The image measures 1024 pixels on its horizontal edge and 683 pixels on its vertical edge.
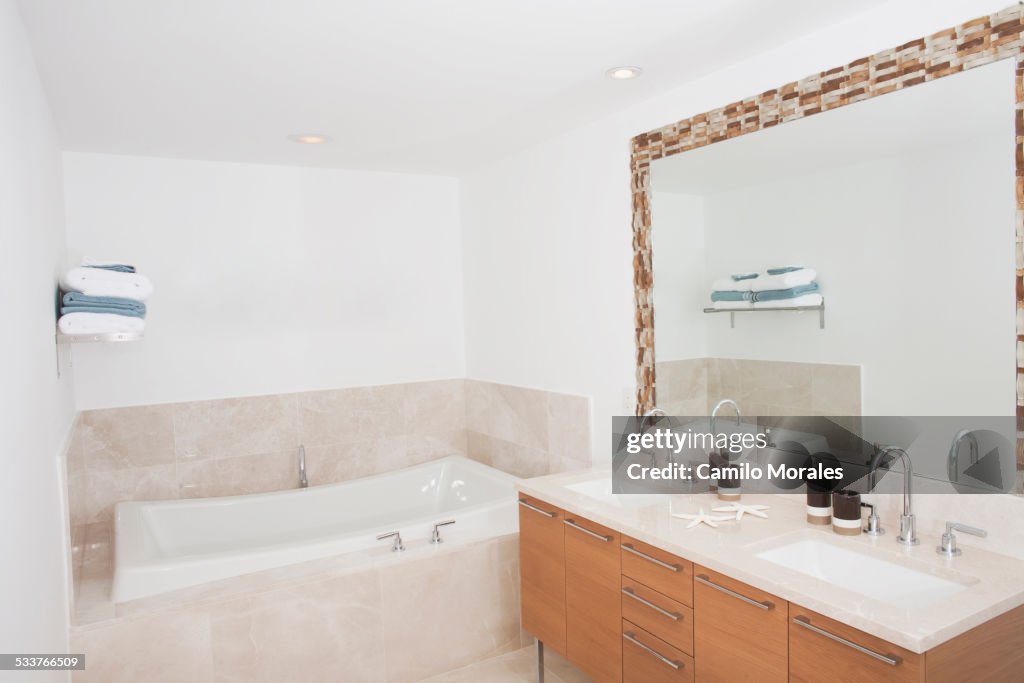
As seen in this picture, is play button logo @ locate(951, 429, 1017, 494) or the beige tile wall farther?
the beige tile wall

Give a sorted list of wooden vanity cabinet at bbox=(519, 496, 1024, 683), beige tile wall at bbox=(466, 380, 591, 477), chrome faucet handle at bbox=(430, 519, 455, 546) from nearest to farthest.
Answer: wooden vanity cabinet at bbox=(519, 496, 1024, 683) < chrome faucet handle at bbox=(430, 519, 455, 546) < beige tile wall at bbox=(466, 380, 591, 477)

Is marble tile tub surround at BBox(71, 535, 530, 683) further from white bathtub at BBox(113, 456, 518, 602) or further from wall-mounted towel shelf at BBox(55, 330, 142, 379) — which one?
wall-mounted towel shelf at BBox(55, 330, 142, 379)

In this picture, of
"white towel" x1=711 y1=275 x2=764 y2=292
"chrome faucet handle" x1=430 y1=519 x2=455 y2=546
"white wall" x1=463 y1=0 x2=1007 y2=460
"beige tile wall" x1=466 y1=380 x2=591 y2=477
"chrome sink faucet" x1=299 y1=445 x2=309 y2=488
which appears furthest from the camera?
"chrome sink faucet" x1=299 y1=445 x2=309 y2=488

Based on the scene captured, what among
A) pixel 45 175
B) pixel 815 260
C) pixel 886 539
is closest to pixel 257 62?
pixel 45 175

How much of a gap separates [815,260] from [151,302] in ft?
10.5

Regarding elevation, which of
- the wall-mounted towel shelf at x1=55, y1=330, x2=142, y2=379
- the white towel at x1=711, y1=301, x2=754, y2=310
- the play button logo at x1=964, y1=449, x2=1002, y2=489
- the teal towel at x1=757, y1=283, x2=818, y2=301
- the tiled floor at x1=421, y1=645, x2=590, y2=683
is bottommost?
the tiled floor at x1=421, y1=645, x2=590, y2=683

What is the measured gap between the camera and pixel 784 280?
236 cm

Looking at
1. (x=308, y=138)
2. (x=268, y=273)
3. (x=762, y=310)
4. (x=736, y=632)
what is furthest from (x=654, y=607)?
(x=268, y=273)

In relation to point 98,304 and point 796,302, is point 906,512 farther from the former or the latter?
point 98,304

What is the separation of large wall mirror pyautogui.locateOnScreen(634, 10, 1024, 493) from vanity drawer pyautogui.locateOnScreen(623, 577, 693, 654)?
810mm

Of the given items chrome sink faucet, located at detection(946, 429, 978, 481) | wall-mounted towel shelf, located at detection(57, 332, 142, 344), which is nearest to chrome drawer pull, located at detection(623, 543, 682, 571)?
chrome sink faucet, located at detection(946, 429, 978, 481)

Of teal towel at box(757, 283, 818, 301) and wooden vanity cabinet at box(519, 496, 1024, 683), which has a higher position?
teal towel at box(757, 283, 818, 301)

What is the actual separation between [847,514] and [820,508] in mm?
100

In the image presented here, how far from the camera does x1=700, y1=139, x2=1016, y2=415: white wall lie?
179 centimetres
